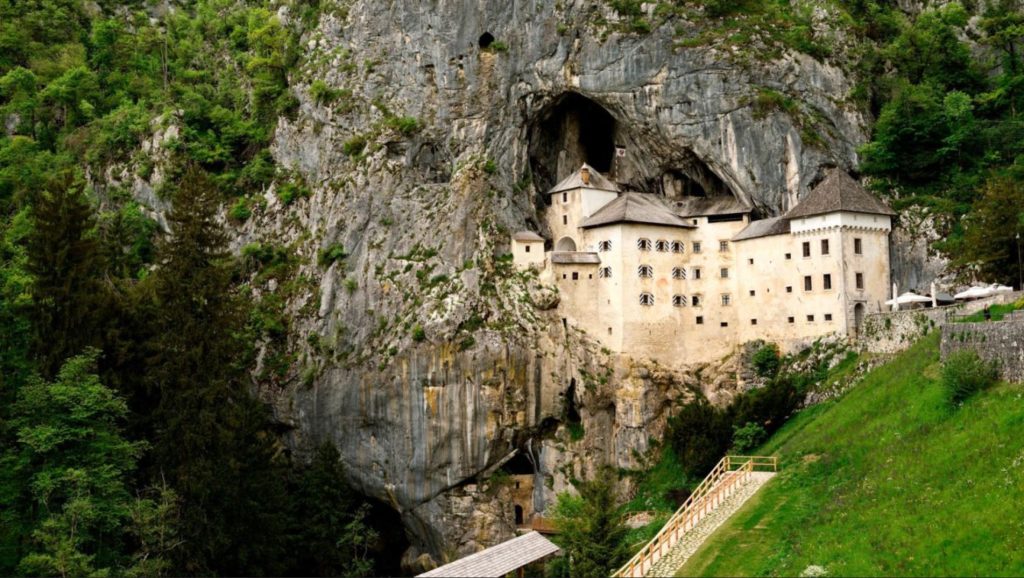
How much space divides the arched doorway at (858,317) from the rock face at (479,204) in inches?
326

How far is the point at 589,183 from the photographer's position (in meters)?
69.0

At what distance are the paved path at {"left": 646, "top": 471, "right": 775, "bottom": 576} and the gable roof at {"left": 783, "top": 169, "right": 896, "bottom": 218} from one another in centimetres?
1927

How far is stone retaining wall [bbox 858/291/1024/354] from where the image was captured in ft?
166

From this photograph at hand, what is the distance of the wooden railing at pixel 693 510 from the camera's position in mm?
39503

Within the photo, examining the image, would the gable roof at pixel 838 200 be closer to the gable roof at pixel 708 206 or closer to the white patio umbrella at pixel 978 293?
the gable roof at pixel 708 206

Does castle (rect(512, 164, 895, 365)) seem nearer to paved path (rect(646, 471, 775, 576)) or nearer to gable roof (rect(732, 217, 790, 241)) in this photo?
gable roof (rect(732, 217, 790, 241))

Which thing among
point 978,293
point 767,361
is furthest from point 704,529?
point 767,361

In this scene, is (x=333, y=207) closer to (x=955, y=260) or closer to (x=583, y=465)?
(x=583, y=465)

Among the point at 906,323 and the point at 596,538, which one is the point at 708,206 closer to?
the point at 906,323

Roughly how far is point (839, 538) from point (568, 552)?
15974mm

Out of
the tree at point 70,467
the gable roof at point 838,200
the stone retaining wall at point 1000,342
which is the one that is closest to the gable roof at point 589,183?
the gable roof at point 838,200

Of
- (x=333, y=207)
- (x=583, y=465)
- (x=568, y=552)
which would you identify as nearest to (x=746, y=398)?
(x=583, y=465)

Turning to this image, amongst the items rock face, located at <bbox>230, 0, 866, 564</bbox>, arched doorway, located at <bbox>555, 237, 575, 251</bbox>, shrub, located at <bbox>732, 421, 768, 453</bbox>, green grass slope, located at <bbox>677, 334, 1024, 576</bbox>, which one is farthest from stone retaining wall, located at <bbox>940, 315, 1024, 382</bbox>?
arched doorway, located at <bbox>555, 237, 575, 251</bbox>

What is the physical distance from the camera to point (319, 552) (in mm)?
61688
